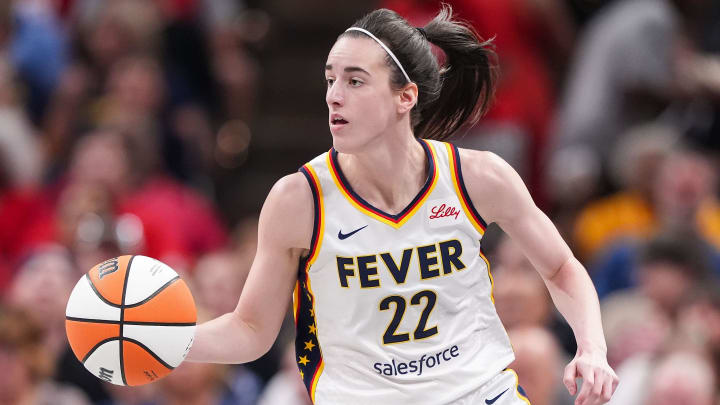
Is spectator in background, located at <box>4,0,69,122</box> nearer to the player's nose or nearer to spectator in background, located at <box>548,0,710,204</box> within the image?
spectator in background, located at <box>548,0,710,204</box>

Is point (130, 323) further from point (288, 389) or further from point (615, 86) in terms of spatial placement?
point (615, 86)

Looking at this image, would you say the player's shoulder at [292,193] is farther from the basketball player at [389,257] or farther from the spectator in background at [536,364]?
the spectator in background at [536,364]

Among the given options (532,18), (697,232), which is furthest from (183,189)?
(697,232)

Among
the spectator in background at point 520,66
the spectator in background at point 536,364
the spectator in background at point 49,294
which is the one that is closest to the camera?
the spectator in background at point 536,364

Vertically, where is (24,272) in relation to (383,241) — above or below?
below

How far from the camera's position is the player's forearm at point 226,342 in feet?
16.0

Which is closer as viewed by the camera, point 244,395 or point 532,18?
point 244,395

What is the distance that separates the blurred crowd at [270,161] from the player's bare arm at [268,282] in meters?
2.26

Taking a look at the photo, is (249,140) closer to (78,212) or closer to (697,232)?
(78,212)

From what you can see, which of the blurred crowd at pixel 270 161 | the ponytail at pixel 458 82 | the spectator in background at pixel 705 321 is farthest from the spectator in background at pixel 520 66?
the ponytail at pixel 458 82

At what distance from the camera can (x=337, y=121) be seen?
479cm

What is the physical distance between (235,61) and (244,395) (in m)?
4.53

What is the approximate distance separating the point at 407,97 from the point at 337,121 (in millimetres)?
337

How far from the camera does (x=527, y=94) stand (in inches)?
425
